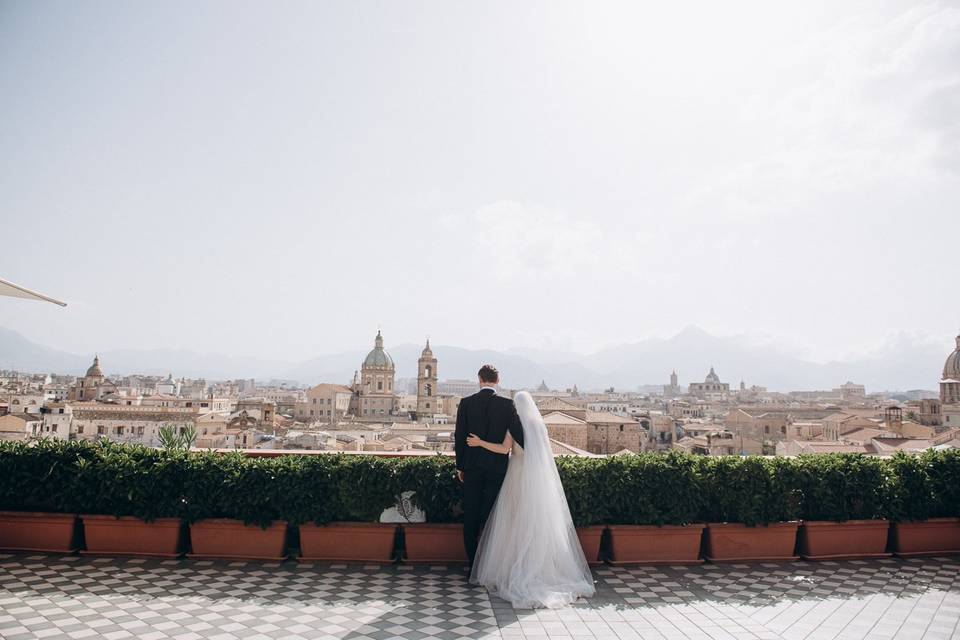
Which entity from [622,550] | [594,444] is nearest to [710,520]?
[622,550]

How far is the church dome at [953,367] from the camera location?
6788 centimetres

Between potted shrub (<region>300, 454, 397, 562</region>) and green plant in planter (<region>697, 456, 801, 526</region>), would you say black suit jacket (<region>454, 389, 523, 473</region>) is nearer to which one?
potted shrub (<region>300, 454, 397, 562</region>)

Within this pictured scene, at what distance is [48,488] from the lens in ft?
21.0

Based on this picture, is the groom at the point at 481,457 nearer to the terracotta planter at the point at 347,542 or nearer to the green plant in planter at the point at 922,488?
the terracotta planter at the point at 347,542

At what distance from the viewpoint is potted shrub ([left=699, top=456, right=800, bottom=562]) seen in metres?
6.52

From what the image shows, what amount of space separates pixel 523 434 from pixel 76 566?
4.45 m

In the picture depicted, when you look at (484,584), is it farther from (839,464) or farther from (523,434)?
(839,464)

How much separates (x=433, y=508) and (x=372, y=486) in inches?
26.5

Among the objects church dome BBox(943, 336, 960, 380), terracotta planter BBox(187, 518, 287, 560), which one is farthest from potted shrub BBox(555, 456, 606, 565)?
church dome BBox(943, 336, 960, 380)

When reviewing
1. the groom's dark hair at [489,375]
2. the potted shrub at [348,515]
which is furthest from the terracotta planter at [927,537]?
the potted shrub at [348,515]

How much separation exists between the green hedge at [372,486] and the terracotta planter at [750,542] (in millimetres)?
134

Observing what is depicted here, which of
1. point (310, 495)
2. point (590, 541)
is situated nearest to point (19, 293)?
point (310, 495)

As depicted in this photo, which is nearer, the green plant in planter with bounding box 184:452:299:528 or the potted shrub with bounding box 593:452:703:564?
the green plant in planter with bounding box 184:452:299:528

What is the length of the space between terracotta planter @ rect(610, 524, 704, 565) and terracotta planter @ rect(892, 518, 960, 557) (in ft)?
7.77
